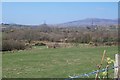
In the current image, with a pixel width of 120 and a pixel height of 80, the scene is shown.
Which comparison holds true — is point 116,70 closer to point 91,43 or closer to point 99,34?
point 91,43

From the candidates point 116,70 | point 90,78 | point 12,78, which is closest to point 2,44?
point 12,78

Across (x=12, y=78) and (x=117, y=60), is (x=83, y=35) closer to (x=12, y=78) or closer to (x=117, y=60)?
(x=12, y=78)

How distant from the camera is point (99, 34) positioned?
3091 centimetres

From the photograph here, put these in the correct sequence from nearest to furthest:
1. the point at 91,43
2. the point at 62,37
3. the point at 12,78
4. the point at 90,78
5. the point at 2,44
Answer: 1. the point at 90,78
2. the point at 12,78
3. the point at 2,44
4. the point at 91,43
5. the point at 62,37

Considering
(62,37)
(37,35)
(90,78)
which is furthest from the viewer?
(62,37)

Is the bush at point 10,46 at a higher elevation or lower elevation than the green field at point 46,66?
higher

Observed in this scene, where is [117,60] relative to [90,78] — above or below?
above

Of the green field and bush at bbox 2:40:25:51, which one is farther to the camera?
bush at bbox 2:40:25:51

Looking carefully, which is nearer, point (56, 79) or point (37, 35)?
point (56, 79)

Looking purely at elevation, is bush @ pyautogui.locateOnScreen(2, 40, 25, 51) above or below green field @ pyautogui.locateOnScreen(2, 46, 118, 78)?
above

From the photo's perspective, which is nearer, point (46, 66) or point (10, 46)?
point (46, 66)

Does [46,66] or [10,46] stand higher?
[10,46]

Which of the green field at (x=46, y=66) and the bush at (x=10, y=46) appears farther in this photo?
the bush at (x=10, y=46)

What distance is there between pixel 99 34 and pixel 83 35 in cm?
168
